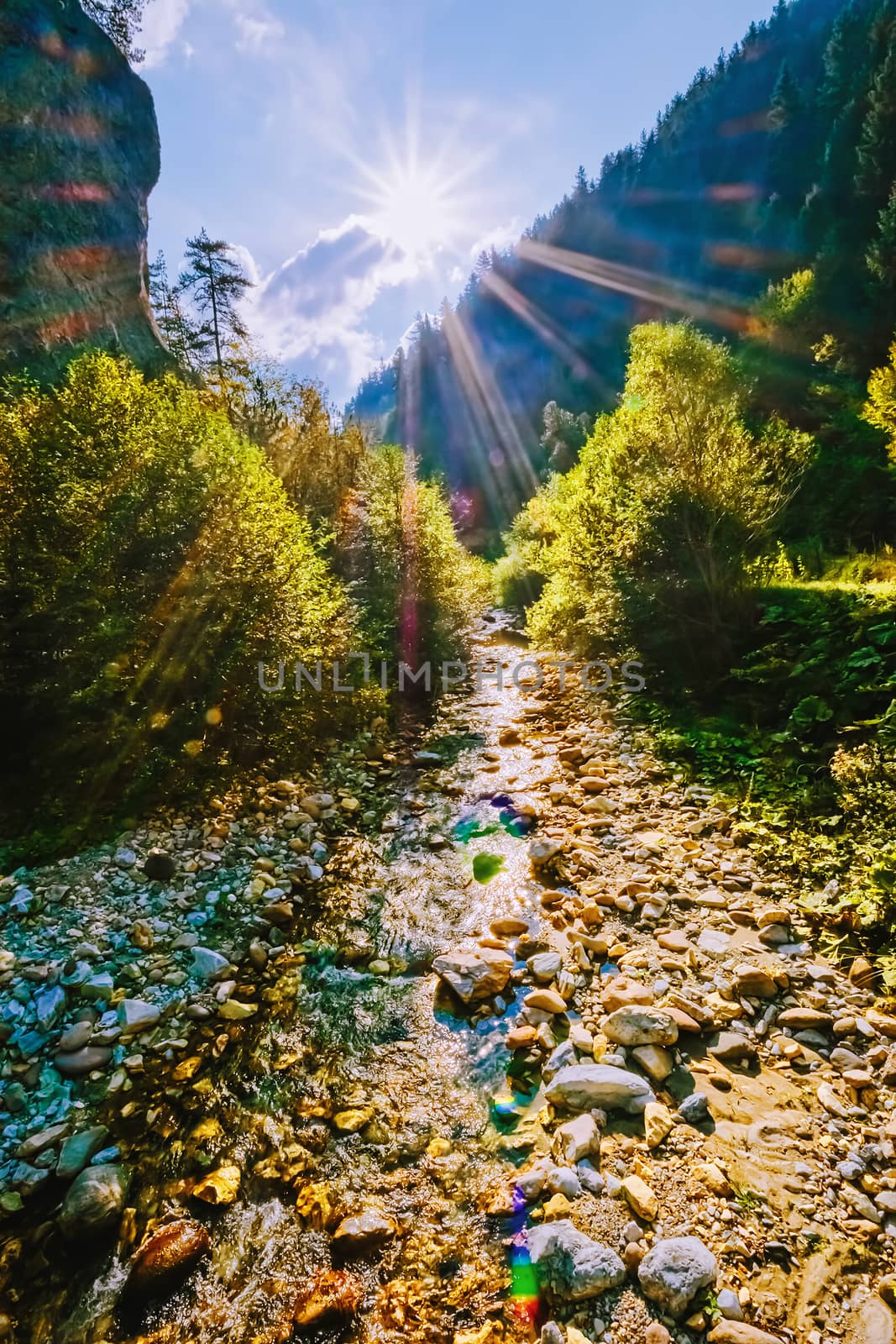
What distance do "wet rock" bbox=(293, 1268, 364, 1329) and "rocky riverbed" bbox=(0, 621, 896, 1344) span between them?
12 mm

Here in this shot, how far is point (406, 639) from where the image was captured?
1609 cm

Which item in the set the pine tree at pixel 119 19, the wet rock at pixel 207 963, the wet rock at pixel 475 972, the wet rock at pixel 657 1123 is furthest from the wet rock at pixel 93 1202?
the pine tree at pixel 119 19

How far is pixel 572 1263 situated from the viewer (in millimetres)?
2922

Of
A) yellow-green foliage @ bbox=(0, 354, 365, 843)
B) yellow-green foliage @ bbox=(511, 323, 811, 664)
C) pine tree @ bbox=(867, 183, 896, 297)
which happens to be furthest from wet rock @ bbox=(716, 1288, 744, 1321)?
pine tree @ bbox=(867, 183, 896, 297)

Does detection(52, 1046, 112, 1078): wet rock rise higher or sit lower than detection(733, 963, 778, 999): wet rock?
lower

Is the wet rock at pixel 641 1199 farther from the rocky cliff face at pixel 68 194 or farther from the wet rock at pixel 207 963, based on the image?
the rocky cliff face at pixel 68 194

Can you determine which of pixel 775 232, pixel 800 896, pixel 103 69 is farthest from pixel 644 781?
pixel 775 232

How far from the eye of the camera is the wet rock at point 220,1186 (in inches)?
144

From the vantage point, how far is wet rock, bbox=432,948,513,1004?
5.27 metres

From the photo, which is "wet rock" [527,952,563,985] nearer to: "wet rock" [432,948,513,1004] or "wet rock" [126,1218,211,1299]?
"wet rock" [432,948,513,1004]

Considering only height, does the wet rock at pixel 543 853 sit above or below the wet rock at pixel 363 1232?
above

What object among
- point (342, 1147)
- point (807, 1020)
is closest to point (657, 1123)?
point (807, 1020)

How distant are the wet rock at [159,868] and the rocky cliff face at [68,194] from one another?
16.1 m

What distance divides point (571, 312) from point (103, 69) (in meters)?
87.9
